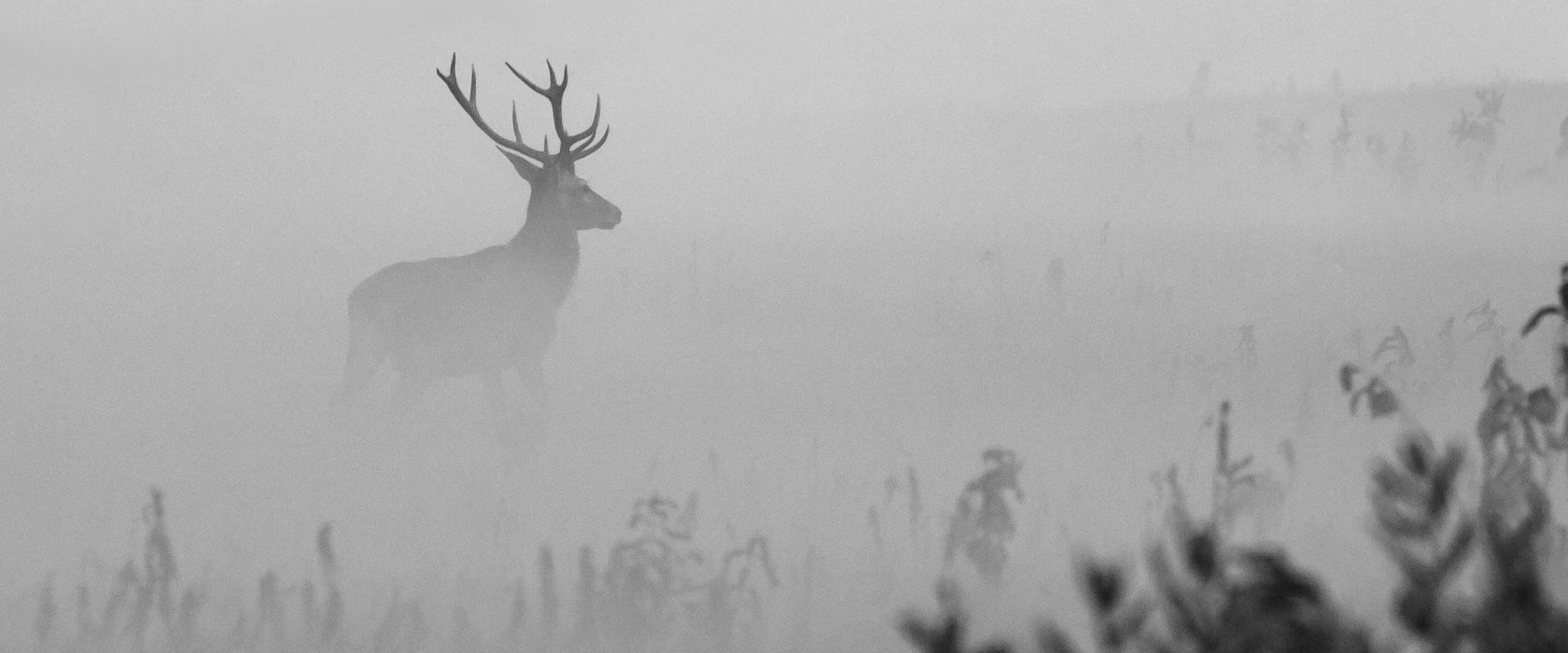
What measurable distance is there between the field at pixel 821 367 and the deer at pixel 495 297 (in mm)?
279

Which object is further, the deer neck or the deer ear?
the deer neck

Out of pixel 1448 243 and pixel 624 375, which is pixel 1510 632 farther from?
pixel 1448 243

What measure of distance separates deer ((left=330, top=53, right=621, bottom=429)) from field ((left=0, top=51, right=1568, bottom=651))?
0.28 metres

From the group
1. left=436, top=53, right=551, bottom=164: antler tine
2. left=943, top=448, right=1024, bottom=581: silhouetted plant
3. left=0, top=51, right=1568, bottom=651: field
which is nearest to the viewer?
left=943, top=448, right=1024, bottom=581: silhouetted plant

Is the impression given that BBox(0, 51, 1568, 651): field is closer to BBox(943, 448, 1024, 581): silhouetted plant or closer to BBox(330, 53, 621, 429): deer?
BBox(943, 448, 1024, 581): silhouetted plant

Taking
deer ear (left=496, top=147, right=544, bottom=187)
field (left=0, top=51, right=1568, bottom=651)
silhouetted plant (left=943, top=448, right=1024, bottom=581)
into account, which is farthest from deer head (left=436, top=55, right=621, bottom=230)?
silhouetted plant (left=943, top=448, right=1024, bottom=581)

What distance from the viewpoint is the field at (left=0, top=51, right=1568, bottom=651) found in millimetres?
5410

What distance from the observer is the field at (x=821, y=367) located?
541 centimetres

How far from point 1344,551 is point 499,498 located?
2.73 metres

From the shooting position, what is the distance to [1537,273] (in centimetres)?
968

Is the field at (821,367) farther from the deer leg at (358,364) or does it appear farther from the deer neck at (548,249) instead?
the deer neck at (548,249)

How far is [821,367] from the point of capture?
29.2 ft

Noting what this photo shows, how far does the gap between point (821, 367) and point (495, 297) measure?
154cm

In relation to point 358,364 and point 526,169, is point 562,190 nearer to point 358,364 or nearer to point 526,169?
point 526,169
